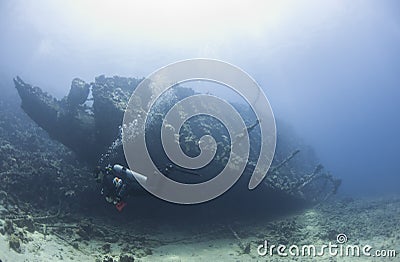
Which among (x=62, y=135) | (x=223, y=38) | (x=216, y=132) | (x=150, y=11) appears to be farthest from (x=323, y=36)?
(x=62, y=135)

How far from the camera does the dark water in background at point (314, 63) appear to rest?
55969 mm

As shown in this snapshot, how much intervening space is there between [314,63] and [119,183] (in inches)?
3305

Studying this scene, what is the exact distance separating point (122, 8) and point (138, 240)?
62075 mm

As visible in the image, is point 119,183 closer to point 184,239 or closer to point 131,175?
point 131,175

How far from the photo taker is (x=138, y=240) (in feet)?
37.0

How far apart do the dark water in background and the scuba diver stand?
A: 115ft

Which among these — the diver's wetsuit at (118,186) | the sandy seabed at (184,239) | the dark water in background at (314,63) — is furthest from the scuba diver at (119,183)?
the dark water in background at (314,63)

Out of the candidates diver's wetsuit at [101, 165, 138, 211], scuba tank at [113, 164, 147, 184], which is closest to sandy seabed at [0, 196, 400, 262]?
diver's wetsuit at [101, 165, 138, 211]

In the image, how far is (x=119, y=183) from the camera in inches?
359

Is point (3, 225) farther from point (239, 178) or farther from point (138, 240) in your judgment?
point (239, 178)

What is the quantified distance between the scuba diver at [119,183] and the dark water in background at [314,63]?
35.0 metres

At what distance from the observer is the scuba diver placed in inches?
360

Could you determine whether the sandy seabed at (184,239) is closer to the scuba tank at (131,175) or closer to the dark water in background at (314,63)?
the scuba tank at (131,175)

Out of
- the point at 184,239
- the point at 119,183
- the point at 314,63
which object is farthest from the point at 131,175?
the point at 314,63
